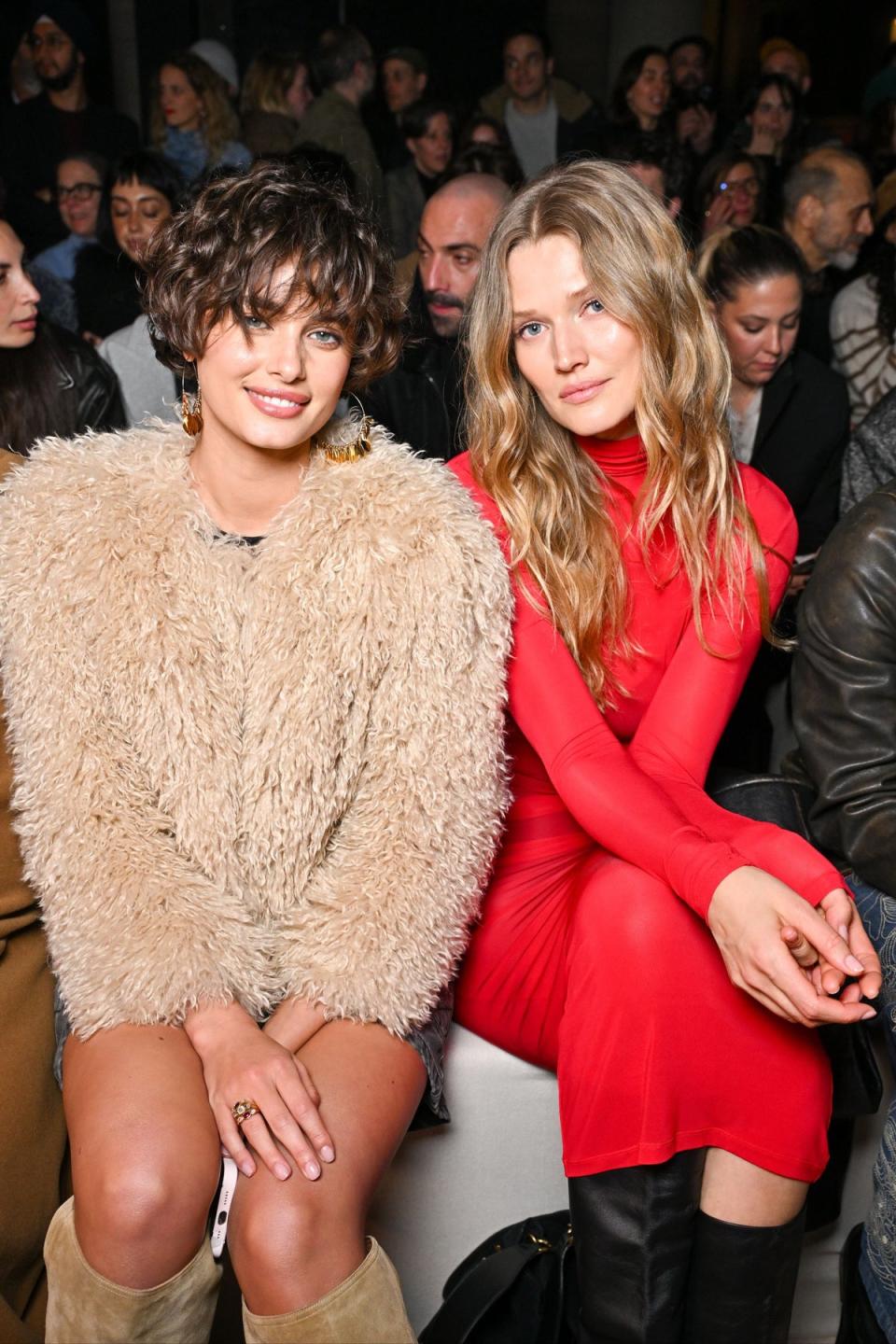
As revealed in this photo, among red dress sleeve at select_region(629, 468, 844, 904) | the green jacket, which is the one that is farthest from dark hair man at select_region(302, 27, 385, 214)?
red dress sleeve at select_region(629, 468, 844, 904)

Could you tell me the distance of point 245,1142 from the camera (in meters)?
1.39

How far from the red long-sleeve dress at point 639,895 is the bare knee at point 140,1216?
44 centimetres

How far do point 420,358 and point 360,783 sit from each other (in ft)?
5.64

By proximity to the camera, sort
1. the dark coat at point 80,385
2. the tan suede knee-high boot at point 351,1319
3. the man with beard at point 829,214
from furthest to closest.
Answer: the man with beard at point 829,214 < the dark coat at point 80,385 < the tan suede knee-high boot at point 351,1319

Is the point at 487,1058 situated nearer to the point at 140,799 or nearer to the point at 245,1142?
the point at 245,1142

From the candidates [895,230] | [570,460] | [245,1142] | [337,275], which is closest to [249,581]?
[337,275]

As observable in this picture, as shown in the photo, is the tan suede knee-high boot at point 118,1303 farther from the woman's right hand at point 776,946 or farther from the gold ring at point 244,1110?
the woman's right hand at point 776,946

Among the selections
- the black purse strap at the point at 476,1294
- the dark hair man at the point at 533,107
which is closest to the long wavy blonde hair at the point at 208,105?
the dark hair man at the point at 533,107

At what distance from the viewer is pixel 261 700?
5.19 ft

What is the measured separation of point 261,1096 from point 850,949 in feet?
2.13

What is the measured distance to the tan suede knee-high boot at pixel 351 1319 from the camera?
1281mm

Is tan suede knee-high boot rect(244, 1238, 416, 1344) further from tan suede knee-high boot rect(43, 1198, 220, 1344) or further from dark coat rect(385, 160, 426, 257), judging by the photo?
dark coat rect(385, 160, 426, 257)

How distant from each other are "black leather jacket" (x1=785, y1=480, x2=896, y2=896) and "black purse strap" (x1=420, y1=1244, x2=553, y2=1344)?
67 centimetres

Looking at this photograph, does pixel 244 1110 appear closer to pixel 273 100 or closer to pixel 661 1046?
pixel 661 1046
